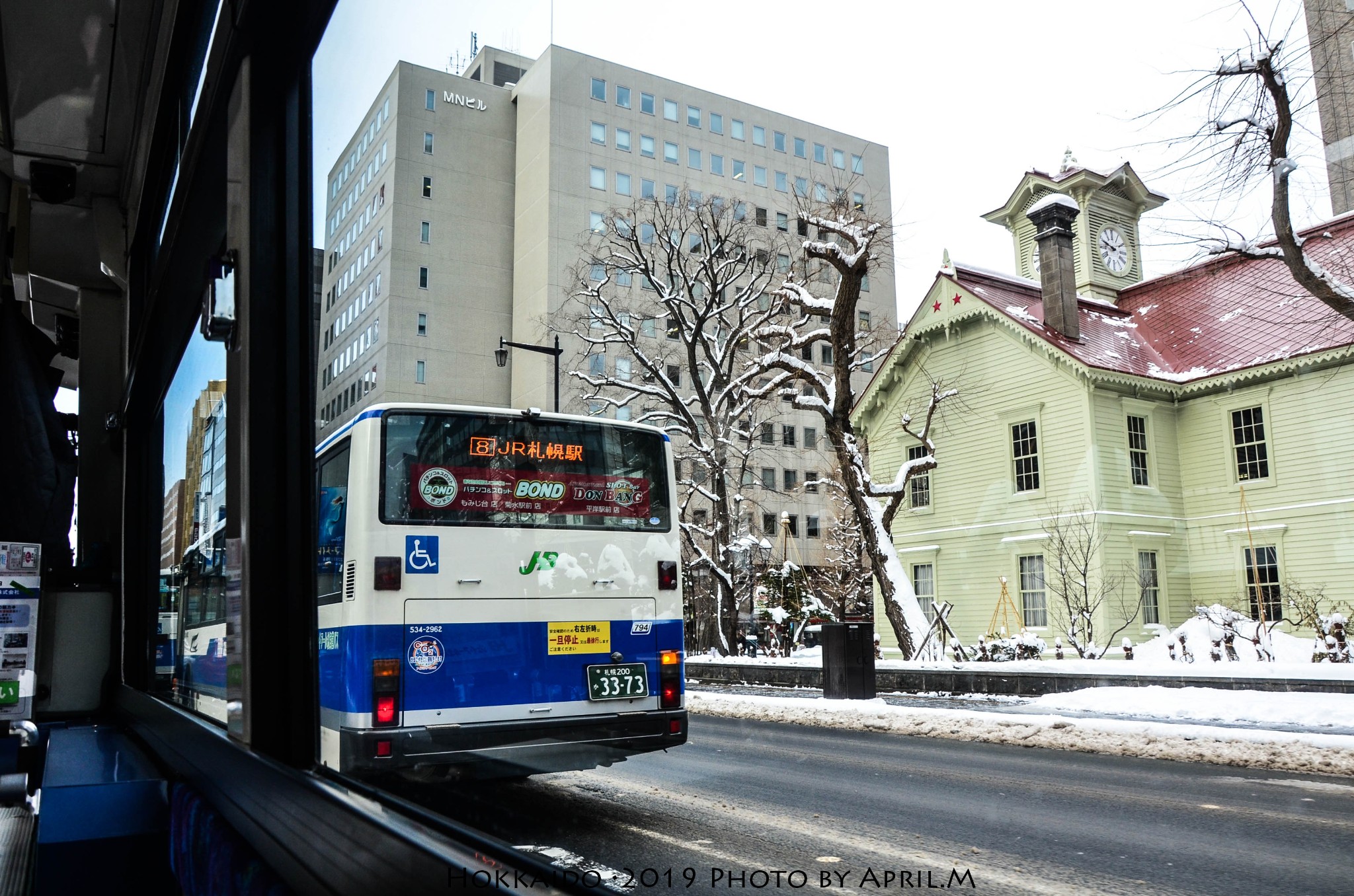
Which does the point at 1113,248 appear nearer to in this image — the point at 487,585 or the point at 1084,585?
the point at 1084,585

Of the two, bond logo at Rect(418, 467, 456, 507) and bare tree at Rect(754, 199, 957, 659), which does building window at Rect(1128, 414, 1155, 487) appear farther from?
bond logo at Rect(418, 467, 456, 507)

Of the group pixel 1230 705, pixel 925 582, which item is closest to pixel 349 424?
pixel 925 582

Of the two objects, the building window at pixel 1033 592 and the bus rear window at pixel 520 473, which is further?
the bus rear window at pixel 520 473

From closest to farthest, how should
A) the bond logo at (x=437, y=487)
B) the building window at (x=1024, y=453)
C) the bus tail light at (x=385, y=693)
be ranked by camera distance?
1. the building window at (x=1024, y=453)
2. the bus tail light at (x=385, y=693)
3. the bond logo at (x=437, y=487)

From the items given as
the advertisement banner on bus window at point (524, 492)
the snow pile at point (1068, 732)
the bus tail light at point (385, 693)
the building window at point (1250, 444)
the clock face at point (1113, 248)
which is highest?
the clock face at point (1113, 248)

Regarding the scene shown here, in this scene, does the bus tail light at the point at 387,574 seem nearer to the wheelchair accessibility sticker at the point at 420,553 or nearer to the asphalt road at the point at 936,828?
the wheelchair accessibility sticker at the point at 420,553

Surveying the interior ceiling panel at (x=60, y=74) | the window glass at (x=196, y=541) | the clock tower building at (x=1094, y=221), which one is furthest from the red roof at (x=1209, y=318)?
the interior ceiling panel at (x=60, y=74)

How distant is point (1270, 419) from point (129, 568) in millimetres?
5834

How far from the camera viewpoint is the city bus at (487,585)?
189cm

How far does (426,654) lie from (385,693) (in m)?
0.66

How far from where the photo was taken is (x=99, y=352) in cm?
611

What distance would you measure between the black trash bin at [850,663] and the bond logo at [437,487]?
769 centimetres

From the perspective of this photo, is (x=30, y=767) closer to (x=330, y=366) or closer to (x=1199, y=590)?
(x=330, y=366)

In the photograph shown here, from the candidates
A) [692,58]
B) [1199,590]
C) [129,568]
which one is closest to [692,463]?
[692,58]
